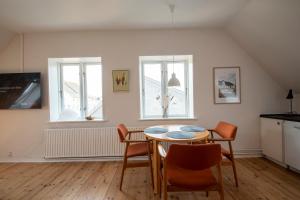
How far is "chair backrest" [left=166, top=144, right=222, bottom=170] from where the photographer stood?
5.41 ft

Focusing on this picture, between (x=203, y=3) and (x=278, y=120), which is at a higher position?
(x=203, y=3)

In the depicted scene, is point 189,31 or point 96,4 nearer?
point 96,4

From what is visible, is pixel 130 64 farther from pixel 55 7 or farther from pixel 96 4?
pixel 55 7

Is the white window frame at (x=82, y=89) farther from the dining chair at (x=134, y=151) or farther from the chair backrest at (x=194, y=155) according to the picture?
the chair backrest at (x=194, y=155)

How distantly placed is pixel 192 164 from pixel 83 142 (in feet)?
8.82

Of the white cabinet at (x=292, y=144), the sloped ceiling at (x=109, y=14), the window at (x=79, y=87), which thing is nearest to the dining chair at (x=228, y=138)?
the white cabinet at (x=292, y=144)

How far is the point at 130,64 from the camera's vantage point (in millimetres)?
3828

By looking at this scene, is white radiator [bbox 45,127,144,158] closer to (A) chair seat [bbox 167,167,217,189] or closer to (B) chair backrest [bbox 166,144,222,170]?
(A) chair seat [bbox 167,167,217,189]

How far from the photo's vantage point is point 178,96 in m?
4.14

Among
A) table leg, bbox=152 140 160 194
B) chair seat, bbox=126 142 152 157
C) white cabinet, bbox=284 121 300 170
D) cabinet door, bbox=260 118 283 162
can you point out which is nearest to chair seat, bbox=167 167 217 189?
table leg, bbox=152 140 160 194

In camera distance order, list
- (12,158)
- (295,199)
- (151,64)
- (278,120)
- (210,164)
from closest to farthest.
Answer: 1. (210,164)
2. (295,199)
3. (278,120)
4. (12,158)
5. (151,64)

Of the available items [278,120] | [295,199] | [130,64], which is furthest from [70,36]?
[295,199]

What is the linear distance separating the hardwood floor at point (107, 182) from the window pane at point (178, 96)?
1363 mm

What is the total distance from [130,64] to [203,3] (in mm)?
1686
